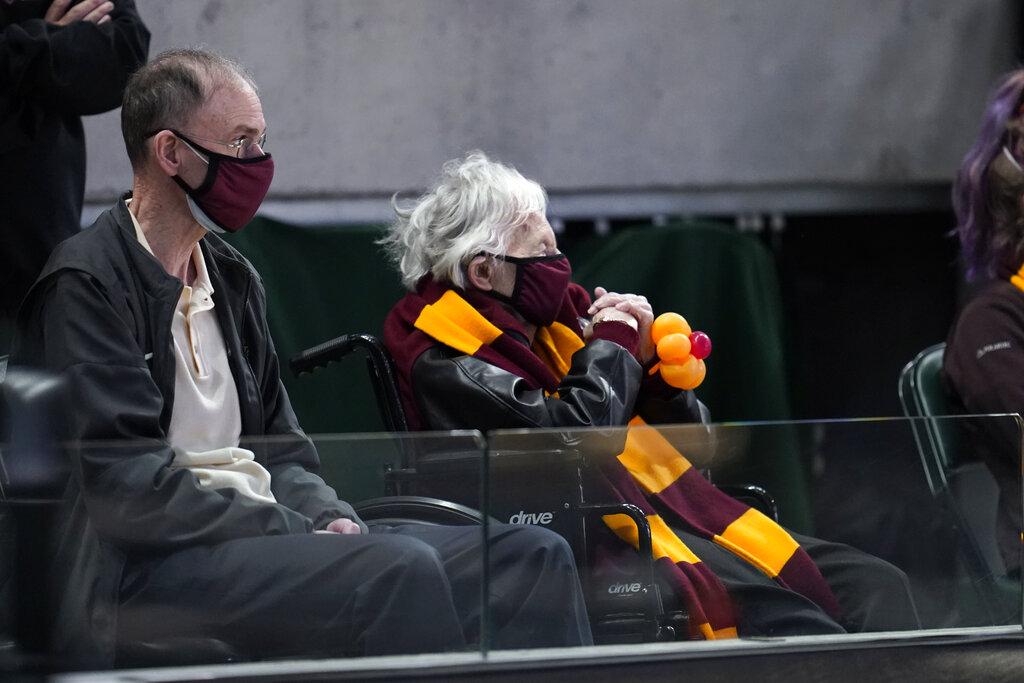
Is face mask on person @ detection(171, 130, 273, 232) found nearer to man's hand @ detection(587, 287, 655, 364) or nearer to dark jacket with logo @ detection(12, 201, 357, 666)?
dark jacket with logo @ detection(12, 201, 357, 666)

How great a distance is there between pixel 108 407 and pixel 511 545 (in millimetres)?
637

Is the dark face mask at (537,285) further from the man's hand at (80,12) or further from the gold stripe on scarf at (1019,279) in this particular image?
the gold stripe on scarf at (1019,279)

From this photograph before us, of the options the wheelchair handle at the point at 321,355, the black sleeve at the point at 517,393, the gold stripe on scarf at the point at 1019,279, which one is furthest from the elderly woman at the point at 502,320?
the gold stripe on scarf at the point at 1019,279

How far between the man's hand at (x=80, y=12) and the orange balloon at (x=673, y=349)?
1331mm

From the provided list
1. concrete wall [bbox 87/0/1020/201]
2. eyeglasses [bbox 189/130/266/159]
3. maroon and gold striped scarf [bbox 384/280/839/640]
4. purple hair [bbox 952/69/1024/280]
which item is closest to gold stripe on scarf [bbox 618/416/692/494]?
maroon and gold striped scarf [bbox 384/280/839/640]

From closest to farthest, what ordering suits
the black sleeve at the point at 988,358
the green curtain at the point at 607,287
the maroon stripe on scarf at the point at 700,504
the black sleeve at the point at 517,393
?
1. the maroon stripe on scarf at the point at 700,504
2. the black sleeve at the point at 517,393
3. the black sleeve at the point at 988,358
4. the green curtain at the point at 607,287

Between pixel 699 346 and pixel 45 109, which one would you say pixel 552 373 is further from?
pixel 45 109

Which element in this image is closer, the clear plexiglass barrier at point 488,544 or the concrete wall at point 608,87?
the clear plexiglass barrier at point 488,544

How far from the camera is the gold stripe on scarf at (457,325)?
299 cm

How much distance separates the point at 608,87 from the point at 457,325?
1958mm

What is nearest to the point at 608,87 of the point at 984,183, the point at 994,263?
the point at 984,183

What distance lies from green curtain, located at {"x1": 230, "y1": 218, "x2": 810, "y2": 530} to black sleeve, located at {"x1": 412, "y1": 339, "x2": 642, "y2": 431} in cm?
123

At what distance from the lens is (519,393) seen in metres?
2.94

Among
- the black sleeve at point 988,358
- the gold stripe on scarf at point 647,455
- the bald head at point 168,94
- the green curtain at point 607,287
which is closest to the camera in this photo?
the gold stripe on scarf at point 647,455
